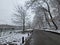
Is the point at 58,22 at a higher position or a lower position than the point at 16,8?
lower

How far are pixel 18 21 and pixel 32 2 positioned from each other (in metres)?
33.4

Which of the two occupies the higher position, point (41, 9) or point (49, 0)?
point (49, 0)

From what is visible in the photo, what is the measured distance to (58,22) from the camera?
60156 mm

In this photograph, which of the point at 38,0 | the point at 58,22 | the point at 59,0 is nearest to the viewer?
the point at 59,0

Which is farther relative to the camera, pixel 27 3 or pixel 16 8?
pixel 16 8

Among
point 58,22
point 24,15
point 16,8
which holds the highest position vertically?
point 16,8

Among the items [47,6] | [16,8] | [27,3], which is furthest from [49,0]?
[16,8]

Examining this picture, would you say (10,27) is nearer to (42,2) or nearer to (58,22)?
(58,22)

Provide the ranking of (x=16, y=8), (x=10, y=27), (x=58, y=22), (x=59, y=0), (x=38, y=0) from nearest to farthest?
(x=59, y=0), (x=38, y=0), (x=58, y=22), (x=16, y=8), (x=10, y=27)

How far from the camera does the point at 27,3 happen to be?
34.9 meters

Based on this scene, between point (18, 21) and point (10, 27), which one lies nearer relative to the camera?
point (18, 21)

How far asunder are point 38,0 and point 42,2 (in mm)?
1842

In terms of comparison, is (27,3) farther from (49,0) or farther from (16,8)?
(16,8)

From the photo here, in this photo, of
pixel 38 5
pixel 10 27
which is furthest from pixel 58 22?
pixel 10 27
